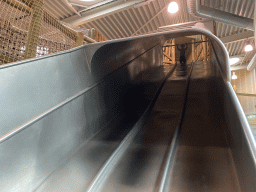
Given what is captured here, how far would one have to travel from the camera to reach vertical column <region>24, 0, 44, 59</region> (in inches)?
83.7

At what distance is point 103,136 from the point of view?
75.0 inches

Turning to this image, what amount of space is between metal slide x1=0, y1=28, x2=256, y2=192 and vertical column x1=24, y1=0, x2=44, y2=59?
62 cm

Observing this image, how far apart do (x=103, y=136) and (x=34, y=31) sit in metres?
1.39

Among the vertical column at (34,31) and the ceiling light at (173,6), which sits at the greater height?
the ceiling light at (173,6)

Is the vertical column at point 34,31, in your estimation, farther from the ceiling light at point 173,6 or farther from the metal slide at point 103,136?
the ceiling light at point 173,6

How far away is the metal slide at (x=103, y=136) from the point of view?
3.94 feet

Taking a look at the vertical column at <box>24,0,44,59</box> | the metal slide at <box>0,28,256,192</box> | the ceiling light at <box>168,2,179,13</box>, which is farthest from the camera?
the ceiling light at <box>168,2,179,13</box>

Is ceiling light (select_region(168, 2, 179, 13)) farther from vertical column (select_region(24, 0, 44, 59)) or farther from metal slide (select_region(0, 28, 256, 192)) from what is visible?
vertical column (select_region(24, 0, 44, 59))

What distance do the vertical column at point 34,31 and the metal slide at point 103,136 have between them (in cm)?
62

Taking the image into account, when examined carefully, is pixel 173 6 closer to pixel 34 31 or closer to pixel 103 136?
pixel 34 31

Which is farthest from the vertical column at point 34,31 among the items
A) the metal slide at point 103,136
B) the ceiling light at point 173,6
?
the ceiling light at point 173,6

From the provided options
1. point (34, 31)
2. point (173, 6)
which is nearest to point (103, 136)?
point (34, 31)

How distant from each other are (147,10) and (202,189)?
8728mm

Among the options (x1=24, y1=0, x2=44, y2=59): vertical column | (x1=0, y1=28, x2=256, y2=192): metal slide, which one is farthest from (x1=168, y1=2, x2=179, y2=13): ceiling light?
(x1=24, y1=0, x2=44, y2=59): vertical column
